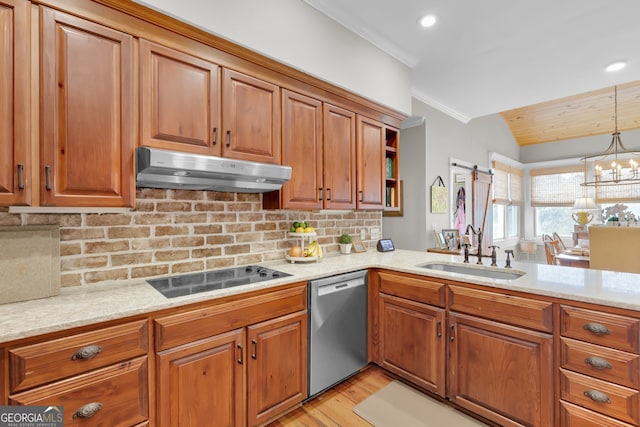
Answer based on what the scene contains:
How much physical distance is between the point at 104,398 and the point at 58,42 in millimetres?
1562

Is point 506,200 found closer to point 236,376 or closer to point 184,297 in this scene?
point 236,376

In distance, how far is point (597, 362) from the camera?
1.45m

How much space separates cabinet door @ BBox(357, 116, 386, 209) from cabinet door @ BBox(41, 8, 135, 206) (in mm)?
1824

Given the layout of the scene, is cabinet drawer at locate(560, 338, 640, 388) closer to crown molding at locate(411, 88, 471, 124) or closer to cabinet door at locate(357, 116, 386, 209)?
cabinet door at locate(357, 116, 386, 209)

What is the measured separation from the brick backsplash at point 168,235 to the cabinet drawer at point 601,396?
1954 millimetres

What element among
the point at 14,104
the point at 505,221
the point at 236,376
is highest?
the point at 14,104

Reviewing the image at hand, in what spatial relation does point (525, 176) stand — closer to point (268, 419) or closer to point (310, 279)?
point (310, 279)

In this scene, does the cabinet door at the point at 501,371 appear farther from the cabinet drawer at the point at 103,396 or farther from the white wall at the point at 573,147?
the white wall at the point at 573,147

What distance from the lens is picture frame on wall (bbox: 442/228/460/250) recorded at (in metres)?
4.12

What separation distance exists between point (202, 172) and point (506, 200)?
21.1 feet

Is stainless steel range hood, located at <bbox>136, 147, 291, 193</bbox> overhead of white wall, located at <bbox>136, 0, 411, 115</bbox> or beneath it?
beneath

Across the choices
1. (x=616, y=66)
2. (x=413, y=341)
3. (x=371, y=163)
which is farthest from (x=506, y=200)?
(x=413, y=341)

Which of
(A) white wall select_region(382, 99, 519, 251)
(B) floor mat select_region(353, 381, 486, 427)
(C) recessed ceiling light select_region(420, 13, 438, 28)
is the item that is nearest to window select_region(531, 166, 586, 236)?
(A) white wall select_region(382, 99, 519, 251)

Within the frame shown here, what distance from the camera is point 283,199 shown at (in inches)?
87.7
